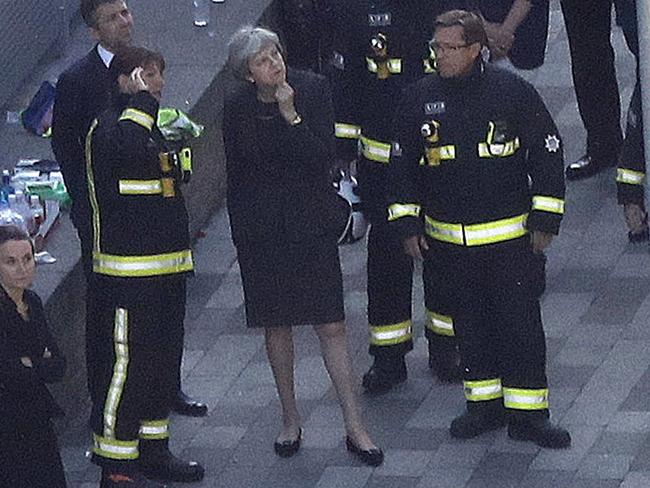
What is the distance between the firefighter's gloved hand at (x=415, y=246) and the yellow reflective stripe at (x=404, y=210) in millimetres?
102

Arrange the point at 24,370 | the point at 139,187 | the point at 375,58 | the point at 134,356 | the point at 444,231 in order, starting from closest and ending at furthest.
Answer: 1. the point at 24,370
2. the point at 139,187
3. the point at 134,356
4. the point at 444,231
5. the point at 375,58

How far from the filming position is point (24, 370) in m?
8.76

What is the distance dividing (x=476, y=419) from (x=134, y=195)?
182 cm

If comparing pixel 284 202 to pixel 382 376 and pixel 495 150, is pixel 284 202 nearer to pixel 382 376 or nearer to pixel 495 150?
pixel 495 150

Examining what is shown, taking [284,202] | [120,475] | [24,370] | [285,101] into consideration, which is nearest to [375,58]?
[285,101]

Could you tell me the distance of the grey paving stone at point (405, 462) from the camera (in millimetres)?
9664

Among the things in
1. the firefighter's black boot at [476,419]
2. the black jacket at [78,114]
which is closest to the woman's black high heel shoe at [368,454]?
the firefighter's black boot at [476,419]

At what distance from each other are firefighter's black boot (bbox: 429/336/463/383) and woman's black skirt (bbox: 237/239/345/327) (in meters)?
0.82

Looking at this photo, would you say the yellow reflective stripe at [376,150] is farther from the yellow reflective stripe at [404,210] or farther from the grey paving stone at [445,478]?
the grey paving stone at [445,478]

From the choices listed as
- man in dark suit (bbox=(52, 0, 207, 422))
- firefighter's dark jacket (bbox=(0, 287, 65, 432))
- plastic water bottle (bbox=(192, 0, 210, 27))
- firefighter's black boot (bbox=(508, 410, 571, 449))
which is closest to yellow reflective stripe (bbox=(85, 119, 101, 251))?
man in dark suit (bbox=(52, 0, 207, 422))

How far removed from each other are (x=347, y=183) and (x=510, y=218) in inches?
53.9

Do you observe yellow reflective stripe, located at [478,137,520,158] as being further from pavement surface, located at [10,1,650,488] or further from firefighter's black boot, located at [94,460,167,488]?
firefighter's black boot, located at [94,460,167,488]

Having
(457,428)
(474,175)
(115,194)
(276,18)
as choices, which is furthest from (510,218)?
(276,18)

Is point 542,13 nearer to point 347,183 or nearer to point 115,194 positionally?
point 347,183
